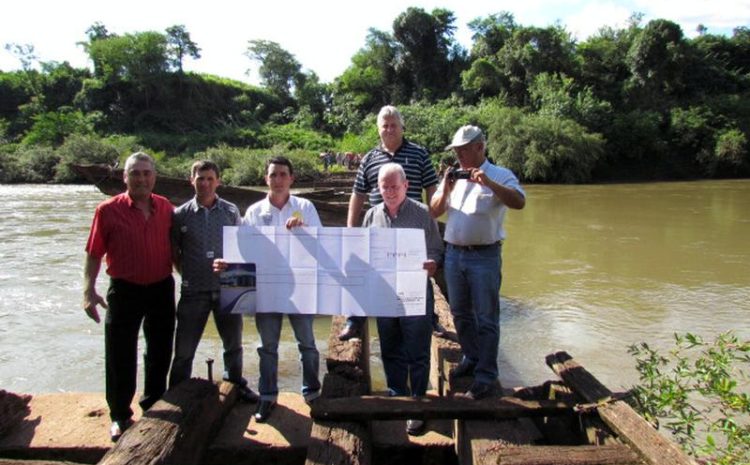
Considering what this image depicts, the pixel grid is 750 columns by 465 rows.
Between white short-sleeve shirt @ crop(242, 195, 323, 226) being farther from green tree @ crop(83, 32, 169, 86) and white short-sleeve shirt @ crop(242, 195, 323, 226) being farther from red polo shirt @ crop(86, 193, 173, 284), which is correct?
green tree @ crop(83, 32, 169, 86)

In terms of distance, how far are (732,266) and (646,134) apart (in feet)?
89.1

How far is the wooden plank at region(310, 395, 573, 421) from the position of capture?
2.74 m

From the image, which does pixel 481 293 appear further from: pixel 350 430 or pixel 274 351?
pixel 274 351

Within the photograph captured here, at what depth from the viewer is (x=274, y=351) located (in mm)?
3297

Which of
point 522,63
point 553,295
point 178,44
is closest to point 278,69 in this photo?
point 178,44

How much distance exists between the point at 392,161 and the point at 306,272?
1.07m

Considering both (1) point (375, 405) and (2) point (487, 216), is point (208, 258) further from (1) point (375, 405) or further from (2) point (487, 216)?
(2) point (487, 216)

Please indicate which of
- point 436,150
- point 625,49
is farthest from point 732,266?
point 625,49

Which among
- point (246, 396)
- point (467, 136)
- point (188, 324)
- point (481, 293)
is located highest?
point (467, 136)

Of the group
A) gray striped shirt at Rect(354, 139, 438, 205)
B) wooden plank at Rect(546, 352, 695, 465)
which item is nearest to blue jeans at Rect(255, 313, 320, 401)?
gray striped shirt at Rect(354, 139, 438, 205)

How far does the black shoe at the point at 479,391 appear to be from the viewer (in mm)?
2943

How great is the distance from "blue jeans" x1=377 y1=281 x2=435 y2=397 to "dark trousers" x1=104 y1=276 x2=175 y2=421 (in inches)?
48.8

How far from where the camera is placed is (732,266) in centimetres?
1033

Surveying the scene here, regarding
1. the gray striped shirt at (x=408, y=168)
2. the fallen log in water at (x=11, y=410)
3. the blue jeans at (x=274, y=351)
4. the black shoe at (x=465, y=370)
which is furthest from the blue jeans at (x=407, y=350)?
the fallen log in water at (x=11, y=410)
